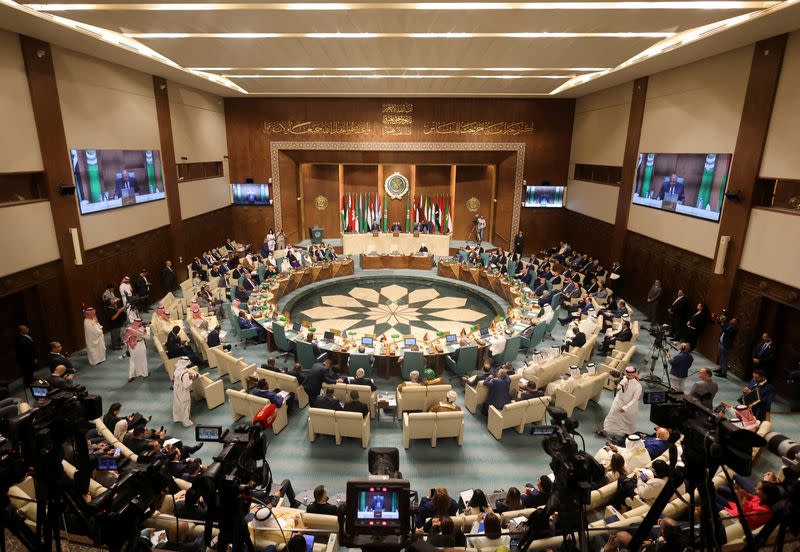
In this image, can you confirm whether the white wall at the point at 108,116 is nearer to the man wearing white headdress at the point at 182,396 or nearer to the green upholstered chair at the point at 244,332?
the green upholstered chair at the point at 244,332

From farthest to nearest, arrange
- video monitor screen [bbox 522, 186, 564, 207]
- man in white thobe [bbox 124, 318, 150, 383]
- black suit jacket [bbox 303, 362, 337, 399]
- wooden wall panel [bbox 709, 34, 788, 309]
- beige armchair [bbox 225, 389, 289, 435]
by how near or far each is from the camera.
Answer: video monitor screen [bbox 522, 186, 564, 207]
man in white thobe [bbox 124, 318, 150, 383]
wooden wall panel [bbox 709, 34, 788, 309]
black suit jacket [bbox 303, 362, 337, 399]
beige armchair [bbox 225, 389, 289, 435]

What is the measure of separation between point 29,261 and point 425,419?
345 inches

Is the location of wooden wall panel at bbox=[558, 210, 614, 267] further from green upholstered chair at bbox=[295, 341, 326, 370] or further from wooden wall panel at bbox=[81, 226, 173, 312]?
wooden wall panel at bbox=[81, 226, 173, 312]

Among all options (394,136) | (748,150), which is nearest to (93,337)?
(394,136)

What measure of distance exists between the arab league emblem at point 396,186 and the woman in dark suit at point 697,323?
13726 mm

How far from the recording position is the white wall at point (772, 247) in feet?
27.6

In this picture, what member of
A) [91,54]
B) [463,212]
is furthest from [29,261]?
[463,212]

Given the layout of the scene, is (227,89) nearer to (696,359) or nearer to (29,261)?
(29,261)

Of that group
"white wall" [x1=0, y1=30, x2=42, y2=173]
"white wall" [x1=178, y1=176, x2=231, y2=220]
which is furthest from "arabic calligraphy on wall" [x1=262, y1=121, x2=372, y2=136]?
"white wall" [x1=0, y1=30, x2=42, y2=173]

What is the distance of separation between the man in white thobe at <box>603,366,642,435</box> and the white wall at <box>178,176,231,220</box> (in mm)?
14584

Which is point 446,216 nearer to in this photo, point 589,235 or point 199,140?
point 589,235

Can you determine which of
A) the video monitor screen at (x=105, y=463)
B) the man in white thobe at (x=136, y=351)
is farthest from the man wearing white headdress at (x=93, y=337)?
the video monitor screen at (x=105, y=463)

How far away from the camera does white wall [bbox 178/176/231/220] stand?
16.0 meters

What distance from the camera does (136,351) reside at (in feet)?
30.1
